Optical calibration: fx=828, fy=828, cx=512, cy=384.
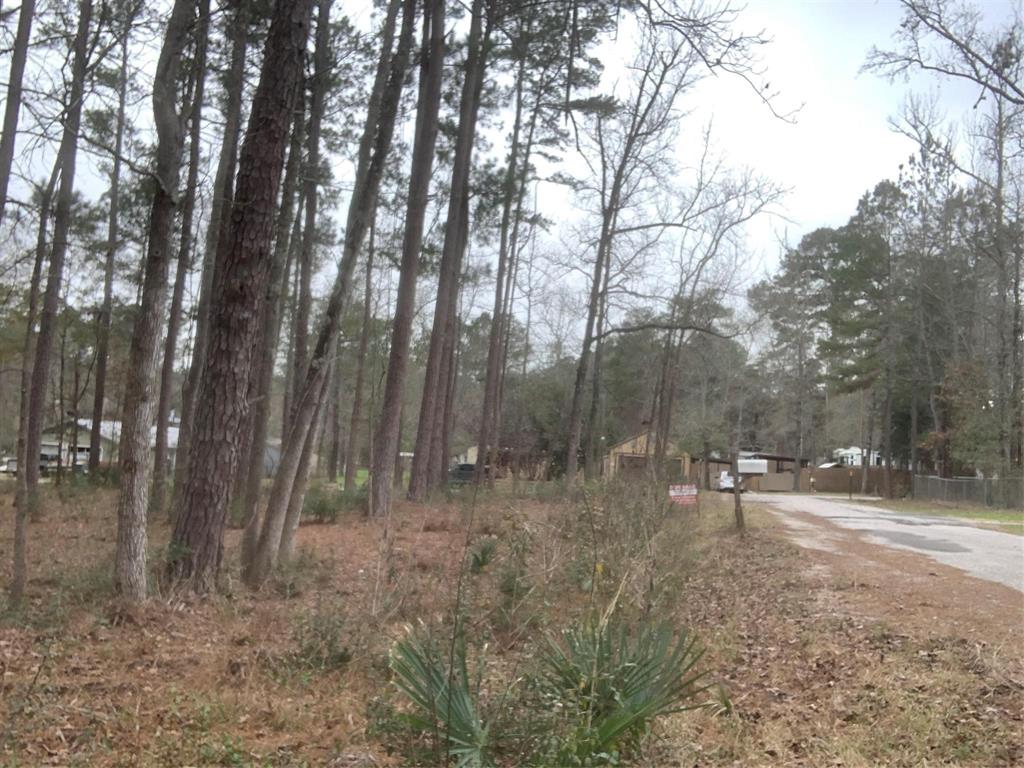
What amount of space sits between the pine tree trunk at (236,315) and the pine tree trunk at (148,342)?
0.47 m

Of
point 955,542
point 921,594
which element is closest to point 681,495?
point 921,594

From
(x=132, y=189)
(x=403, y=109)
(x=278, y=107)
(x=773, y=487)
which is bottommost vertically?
(x=773, y=487)

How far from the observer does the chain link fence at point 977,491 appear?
27.5 meters

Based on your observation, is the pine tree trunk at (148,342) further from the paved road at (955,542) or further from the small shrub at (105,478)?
the small shrub at (105,478)

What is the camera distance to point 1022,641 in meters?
6.34

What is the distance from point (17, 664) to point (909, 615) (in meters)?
7.07

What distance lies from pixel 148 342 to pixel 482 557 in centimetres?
354

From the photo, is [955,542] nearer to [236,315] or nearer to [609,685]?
[609,685]

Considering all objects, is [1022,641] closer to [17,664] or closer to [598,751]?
[598,751]

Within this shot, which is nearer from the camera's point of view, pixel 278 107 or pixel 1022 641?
pixel 1022 641

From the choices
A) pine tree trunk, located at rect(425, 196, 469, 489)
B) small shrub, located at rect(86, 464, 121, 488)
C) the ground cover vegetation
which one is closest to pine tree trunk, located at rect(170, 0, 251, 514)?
the ground cover vegetation

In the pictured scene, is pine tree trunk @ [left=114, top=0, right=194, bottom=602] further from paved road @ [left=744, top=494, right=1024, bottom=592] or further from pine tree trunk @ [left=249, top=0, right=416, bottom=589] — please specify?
paved road @ [left=744, top=494, right=1024, bottom=592]

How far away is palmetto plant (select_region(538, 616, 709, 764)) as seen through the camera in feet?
13.2

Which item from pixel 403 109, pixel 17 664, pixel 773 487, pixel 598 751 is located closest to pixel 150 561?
pixel 17 664
